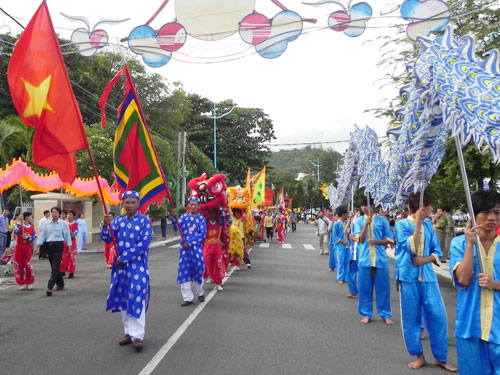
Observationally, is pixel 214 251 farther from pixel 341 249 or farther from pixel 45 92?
pixel 45 92

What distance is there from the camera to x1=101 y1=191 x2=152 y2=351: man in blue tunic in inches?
234

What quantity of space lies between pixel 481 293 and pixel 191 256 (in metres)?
5.90

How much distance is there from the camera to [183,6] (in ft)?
26.0

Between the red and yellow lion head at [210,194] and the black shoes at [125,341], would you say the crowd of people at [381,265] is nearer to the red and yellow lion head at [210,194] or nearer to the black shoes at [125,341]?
the black shoes at [125,341]

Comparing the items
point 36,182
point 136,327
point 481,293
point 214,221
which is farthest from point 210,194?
point 36,182

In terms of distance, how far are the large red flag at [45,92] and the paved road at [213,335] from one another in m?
2.13

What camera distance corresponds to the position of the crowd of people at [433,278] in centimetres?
352

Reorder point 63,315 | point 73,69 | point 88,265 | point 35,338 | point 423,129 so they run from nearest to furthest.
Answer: point 423,129
point 35,338
point 63,315
point 88,265
point 73,69

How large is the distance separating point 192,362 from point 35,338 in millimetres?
2230

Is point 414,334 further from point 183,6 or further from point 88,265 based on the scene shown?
point 88,265

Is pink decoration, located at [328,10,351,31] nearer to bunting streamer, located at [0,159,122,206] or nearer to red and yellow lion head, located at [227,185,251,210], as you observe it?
bunting streamer, located at [0,159,122,206]

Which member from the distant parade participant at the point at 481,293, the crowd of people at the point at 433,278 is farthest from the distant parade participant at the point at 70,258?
the distant parade participant at the point at 481,293

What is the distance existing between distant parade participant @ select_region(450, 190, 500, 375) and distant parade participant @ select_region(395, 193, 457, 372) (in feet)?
5.71

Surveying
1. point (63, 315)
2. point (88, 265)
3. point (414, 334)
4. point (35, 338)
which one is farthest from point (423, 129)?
point (88, 265)
